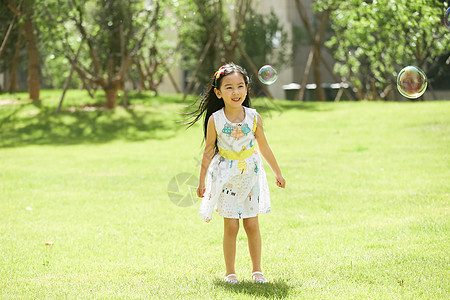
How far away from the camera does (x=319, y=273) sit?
4.74 metres

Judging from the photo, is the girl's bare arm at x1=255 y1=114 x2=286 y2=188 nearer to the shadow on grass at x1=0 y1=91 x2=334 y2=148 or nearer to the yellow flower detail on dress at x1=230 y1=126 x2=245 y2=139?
the yellow flower detail on dress at x1=230 y1=126 x2=245 y2=139

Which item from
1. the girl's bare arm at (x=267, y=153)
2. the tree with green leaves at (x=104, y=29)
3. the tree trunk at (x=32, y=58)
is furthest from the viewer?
the tree trunk at (x=32, y=58)

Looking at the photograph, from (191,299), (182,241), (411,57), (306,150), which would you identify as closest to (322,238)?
(182,241)

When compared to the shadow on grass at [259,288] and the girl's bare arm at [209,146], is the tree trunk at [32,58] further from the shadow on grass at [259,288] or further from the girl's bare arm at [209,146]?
the shadow on grass at [259,288]

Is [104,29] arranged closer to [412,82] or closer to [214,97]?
[412,82]

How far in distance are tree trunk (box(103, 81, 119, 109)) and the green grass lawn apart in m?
5.31

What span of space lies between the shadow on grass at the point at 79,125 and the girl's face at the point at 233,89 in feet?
44.8

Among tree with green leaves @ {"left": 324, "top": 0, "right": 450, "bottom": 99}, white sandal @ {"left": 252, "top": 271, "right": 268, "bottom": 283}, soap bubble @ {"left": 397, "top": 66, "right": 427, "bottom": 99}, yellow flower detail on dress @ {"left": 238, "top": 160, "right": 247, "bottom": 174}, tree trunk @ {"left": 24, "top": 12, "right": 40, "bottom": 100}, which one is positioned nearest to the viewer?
white sandal @ {"left": 252, "top": 271, "right": 268, "bottom": 283}

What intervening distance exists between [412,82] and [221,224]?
9.02 ft

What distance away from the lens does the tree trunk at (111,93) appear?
21828 millimetres

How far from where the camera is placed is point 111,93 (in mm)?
22094

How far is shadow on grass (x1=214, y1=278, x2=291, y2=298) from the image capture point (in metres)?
4.23

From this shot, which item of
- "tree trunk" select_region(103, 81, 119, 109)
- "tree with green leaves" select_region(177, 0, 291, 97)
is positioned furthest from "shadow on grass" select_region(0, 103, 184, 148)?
"tree with green leaves" select_region(177, 0, 291, 97)

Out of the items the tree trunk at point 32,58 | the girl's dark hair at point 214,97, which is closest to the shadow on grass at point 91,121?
the tree trunk at point 32,58
